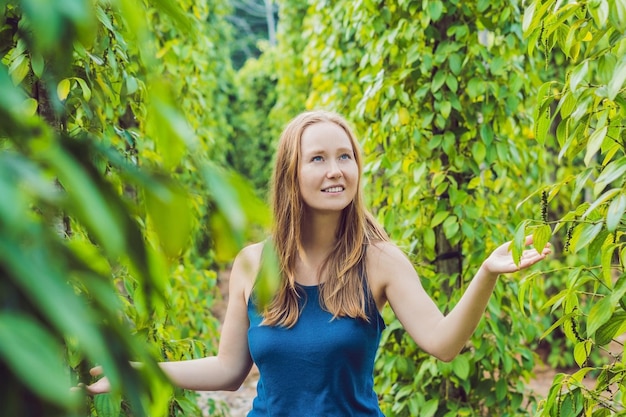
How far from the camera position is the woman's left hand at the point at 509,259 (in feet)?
4.60

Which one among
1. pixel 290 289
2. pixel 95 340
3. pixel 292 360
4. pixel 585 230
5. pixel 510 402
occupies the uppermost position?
pixel 95 340

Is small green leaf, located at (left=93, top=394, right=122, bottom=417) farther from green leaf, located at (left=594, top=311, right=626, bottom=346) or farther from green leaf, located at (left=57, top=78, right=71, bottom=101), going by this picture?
green leaf, located at (left=594, top=311, right=626, bottom=346)

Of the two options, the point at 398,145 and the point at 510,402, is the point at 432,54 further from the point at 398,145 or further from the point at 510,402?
the point at 510,402

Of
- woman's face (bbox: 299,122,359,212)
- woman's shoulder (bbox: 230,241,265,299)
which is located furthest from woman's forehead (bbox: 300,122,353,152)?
woman's shoulder (bbox: 230,241,265,299)

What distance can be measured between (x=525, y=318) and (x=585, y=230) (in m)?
1.37

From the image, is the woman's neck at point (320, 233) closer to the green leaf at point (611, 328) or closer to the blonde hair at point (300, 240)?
the blonde hair at point (300, 240)

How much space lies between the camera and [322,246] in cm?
185

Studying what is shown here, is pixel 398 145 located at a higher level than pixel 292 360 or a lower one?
higher

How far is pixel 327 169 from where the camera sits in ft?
5.85

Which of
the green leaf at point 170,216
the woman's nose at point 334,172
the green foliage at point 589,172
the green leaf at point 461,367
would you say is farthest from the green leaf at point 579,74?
the green leaf at point 461,367

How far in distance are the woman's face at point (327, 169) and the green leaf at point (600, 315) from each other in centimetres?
64

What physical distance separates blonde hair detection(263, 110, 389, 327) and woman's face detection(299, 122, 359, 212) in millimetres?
28

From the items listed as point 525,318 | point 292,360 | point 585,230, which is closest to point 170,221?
point 585,230

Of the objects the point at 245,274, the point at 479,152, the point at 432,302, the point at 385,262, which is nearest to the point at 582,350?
the point at 432,302
